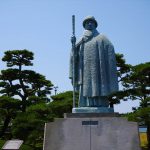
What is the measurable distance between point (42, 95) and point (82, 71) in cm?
1356

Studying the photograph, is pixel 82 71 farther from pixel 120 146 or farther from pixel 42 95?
pixel 42 95

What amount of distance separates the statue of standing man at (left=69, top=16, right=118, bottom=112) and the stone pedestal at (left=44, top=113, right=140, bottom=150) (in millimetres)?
666

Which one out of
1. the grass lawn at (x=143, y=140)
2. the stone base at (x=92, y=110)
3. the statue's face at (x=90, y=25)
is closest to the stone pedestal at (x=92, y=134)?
the stone base at (x=92, y=110)

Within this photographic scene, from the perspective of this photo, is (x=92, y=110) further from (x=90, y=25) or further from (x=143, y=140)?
(x=143, y=140)

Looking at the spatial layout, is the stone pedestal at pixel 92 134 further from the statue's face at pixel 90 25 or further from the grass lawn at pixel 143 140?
the grass lawn at pixel 143 140

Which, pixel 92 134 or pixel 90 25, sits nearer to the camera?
pixel 92 134

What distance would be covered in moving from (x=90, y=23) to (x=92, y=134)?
3323 mm

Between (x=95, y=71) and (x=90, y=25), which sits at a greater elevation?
(x=90, y=25)

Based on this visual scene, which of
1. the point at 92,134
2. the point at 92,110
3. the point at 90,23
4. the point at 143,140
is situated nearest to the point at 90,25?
the point at 90,23

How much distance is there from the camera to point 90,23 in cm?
1078

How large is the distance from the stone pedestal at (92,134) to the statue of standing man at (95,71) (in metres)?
0.67

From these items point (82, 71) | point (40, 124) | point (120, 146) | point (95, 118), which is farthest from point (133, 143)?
point (40, 124)

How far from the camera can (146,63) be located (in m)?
20.2

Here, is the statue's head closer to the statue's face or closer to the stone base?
the statue's face
